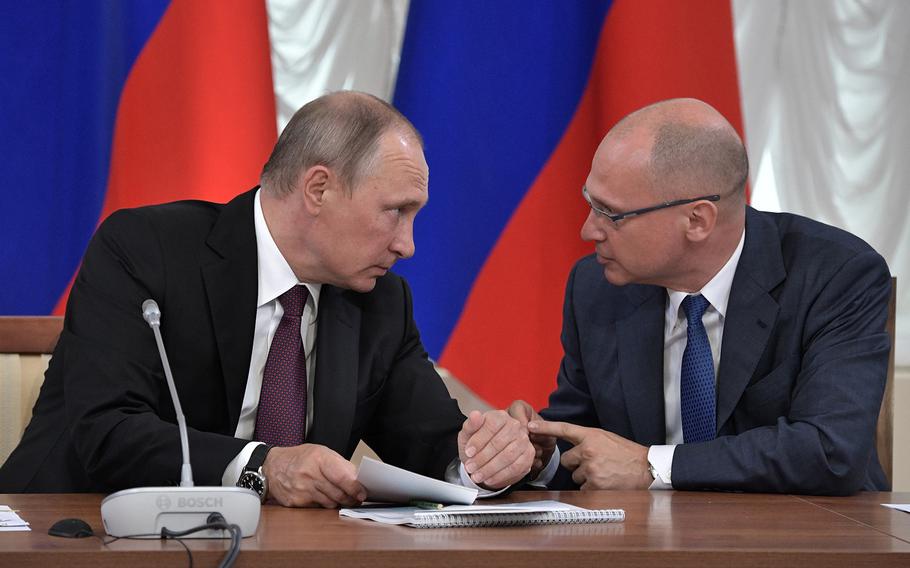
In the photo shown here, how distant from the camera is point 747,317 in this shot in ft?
7.87

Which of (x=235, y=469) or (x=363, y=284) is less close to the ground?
(x=363, y=284)

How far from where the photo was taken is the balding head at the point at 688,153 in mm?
2461

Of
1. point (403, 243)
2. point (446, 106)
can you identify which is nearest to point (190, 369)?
point (403, 243)

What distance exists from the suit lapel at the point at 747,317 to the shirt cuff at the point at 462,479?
582 mm

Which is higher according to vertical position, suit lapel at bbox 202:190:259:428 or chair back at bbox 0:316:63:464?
suit lapel at bbox 202:190:259:428

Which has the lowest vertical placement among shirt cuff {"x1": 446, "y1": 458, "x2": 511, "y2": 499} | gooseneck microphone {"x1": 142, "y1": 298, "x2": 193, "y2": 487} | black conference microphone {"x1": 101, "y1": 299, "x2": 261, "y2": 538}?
shirt cuff {"x1": 446, "y1": 458, "x2": 511, "y2": 499}

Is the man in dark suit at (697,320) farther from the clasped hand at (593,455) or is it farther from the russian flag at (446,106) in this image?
the russian flag at (446,106)

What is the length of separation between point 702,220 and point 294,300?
914mm

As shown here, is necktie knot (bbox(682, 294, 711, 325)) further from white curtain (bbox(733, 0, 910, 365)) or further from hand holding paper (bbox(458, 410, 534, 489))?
white curtain (bbox(733, 0, 910, 365))

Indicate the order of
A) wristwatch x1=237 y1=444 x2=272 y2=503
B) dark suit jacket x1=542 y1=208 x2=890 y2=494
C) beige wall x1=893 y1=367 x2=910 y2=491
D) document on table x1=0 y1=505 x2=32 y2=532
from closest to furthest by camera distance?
1. document on table x1=0 y1=505 x2=32 y2=532
2. wristwatch x1=237 y1=444 x2=272 y2=503
3. dark suit jacket x1=542 y1=208 x2=890 y2=494
4. beige wall x1=893 y1=367 x2=910 y2=491

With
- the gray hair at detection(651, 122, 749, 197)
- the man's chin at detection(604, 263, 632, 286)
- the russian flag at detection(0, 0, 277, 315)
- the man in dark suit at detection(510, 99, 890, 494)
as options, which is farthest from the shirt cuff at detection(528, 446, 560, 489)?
the russian flag at detection(0, 0, 277, 315)

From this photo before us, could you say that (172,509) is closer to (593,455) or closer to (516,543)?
(516,543)

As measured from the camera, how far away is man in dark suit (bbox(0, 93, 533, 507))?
204cm

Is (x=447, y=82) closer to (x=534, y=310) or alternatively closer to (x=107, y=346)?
(x=534, y=310)
